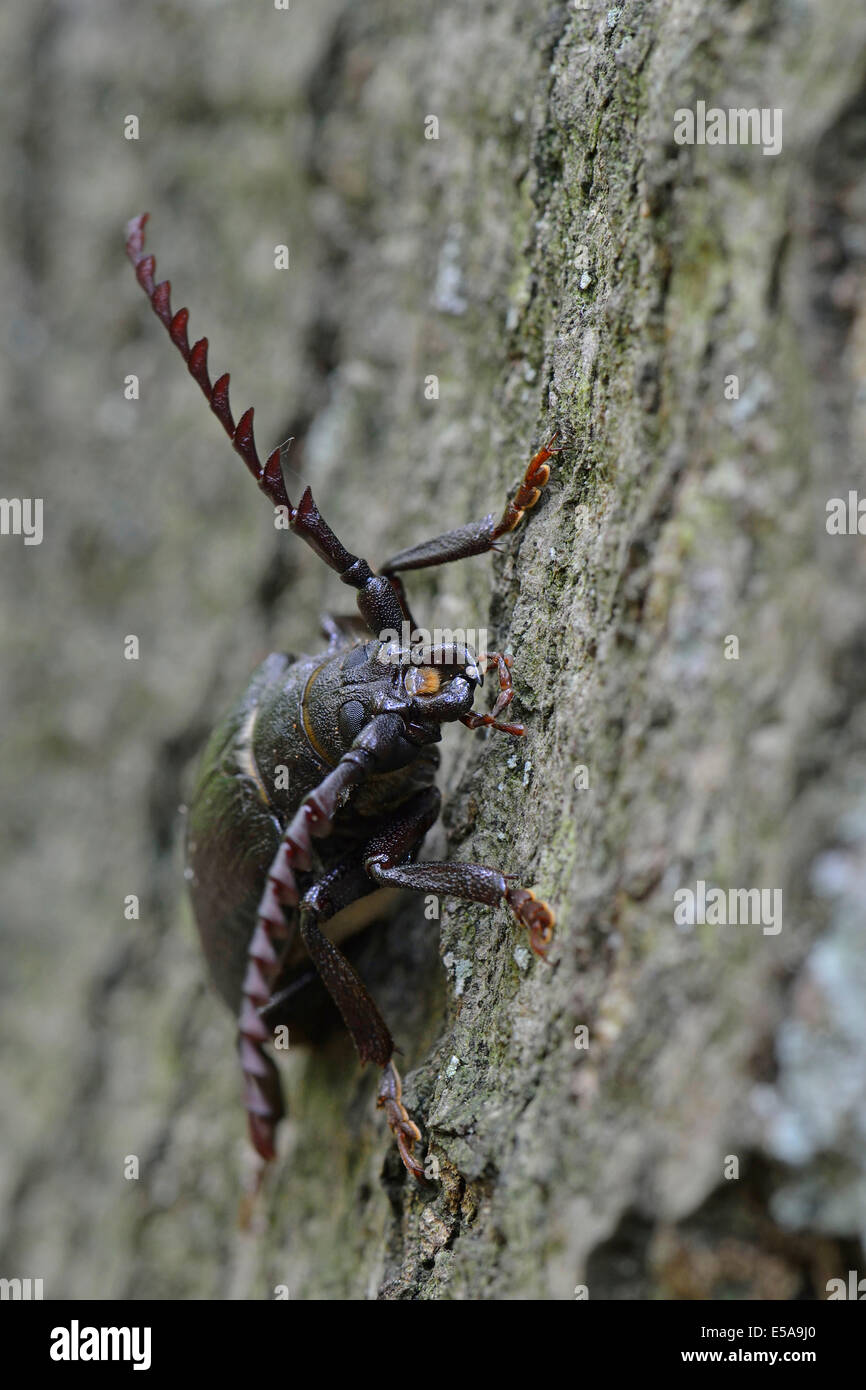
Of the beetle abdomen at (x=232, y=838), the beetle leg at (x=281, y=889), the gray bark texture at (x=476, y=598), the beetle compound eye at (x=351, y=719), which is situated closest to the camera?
the gray bark texture at (x=476, y=598)

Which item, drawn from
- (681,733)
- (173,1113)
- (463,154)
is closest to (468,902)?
(681,733)

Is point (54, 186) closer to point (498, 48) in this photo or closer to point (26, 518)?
point (26, 518)

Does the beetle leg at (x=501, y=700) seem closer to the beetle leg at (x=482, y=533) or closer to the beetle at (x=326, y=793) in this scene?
the beetle at (x=326, y=793)

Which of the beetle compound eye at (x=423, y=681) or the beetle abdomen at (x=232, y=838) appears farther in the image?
the beetle abdomen at (x=232, y=838)

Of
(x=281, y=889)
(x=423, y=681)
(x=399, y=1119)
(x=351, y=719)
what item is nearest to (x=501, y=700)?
(x=423, y=681)

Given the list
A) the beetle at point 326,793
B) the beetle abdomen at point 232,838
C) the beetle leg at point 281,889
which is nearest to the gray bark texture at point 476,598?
the beetle at point 326,793

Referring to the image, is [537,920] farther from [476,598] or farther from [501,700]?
[476,598]

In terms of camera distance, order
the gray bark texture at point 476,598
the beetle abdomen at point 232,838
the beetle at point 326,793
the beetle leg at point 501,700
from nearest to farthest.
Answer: the gray bark texture at point 476,598 < the beetle at point 326,793 < the beetle leg at point 501,700 < the beetle abdomen at point 232,838
